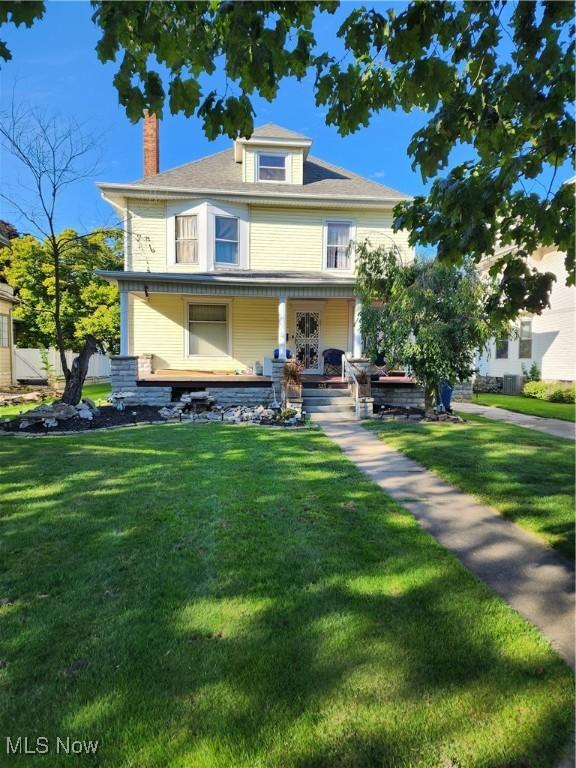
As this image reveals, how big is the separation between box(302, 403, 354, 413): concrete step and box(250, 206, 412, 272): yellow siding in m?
5.90

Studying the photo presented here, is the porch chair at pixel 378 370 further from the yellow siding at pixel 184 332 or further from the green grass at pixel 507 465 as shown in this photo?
the yellow siding at pixel 184 332

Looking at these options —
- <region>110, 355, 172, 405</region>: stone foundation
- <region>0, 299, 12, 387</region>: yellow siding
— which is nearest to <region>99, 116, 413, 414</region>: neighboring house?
<region>110, 355, 172, 405</region>: stone foundation

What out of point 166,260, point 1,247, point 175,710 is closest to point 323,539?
point 175,710

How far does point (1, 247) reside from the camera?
2603cm

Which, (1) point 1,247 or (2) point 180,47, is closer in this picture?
(2) point 180,47

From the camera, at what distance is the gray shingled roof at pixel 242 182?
50.1 ft

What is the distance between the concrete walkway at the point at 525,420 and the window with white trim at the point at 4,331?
61.0 feet

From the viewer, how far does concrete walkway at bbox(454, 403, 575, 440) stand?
9758 millimetres

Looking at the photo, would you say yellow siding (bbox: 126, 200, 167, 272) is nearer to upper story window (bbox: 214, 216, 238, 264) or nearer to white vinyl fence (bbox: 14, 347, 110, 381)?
upper story window (bbox: 214, 216, 238, 264)

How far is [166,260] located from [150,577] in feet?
45.3

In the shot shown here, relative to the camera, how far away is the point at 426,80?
3.27m

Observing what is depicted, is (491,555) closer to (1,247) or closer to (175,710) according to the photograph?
(175,710)

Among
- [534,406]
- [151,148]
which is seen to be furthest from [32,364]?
[534,406]

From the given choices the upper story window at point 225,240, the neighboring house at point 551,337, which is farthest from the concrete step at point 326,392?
the neighboring house at point 551,337
